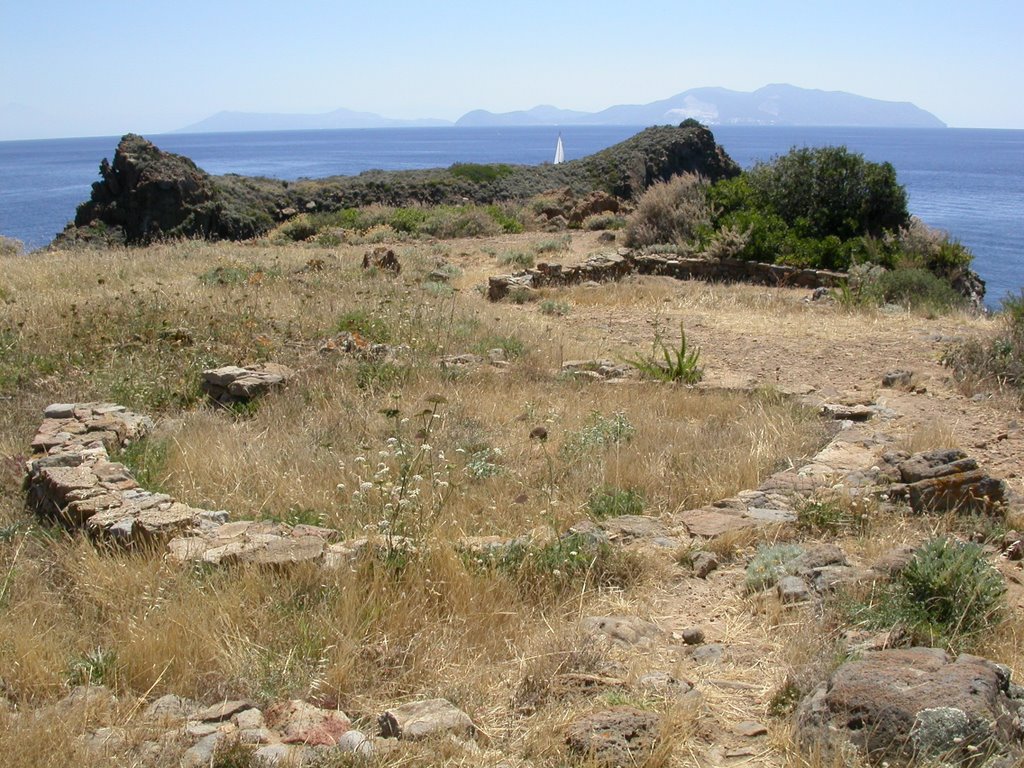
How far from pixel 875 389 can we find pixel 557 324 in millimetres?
4890

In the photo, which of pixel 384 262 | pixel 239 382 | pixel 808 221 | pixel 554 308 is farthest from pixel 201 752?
pixel 808 221

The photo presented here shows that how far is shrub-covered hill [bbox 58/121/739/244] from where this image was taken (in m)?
26.2

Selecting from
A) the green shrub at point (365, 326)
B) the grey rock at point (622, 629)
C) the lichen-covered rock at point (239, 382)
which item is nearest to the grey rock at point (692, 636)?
the grey rock at point (622, 629)

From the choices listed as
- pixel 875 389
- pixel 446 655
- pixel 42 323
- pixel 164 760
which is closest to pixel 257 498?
pixel 446 655

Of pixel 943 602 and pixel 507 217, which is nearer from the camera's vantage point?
pixel 943 602

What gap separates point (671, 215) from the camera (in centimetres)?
2036

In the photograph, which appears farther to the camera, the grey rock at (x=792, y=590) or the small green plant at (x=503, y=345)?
the small green plant at (x=503, y=345)

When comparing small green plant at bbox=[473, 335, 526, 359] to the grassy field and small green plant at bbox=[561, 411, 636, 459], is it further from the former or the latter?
small green plant at bbox=[561, 411, 636, 459]

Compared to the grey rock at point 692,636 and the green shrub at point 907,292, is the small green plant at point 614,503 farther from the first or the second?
the green shrub at point 907,292

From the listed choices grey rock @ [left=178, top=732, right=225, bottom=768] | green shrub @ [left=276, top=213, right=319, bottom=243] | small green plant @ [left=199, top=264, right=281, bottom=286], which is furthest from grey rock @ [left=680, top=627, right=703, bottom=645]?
green shrub @ [left=276, top=213, right=319, bottom=243]

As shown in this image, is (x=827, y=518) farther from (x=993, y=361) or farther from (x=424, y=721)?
(x=993, y=361)

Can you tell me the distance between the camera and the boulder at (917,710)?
2.88 meters

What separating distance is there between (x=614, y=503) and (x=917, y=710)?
2.77 meters

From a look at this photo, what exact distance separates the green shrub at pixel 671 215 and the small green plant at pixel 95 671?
17083 mm
